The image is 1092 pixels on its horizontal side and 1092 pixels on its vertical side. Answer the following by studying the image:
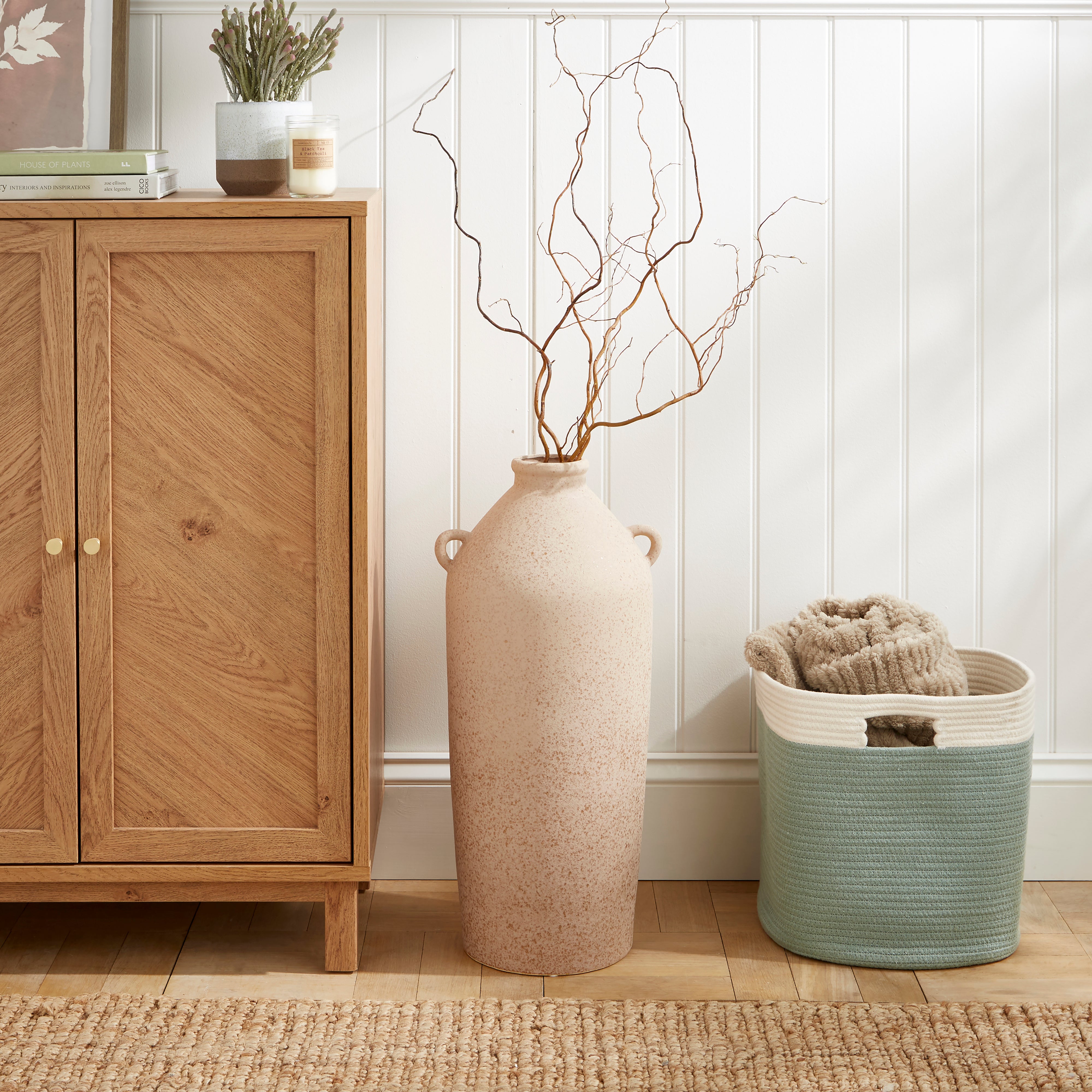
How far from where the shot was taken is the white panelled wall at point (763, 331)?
83.7 inches

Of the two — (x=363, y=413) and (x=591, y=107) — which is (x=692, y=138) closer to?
(x=591, y=107)

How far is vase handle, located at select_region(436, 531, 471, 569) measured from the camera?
190cm

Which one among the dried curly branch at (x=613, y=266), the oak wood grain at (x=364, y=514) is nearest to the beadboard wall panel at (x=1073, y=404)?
Result: the dried curly branch at (x=613, y=266)

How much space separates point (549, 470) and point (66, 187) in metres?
0.80

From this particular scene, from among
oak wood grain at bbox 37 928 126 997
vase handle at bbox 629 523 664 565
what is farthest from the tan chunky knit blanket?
oak wood grain at bbox 37 928 126 997

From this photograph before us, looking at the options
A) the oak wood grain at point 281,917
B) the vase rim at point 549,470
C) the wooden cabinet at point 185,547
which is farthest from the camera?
the oak wood grain at point 281,917

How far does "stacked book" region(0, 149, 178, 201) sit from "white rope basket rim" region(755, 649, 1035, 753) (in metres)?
1.24

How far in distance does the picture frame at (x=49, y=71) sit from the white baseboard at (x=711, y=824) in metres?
1.24

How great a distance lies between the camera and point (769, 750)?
1991 mm

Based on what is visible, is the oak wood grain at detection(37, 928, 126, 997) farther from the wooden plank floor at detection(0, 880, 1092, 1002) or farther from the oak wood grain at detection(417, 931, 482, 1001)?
the oak wood grain at detection(417, 931, 482, 1001)

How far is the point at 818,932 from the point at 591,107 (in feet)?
4.76

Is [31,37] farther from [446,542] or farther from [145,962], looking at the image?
[145,962]

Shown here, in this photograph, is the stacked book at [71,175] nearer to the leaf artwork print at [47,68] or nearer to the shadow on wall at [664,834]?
the leaf artwork print at [47,68]

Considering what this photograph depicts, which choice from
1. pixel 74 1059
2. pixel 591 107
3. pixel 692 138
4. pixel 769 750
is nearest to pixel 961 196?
pixel 692 138
